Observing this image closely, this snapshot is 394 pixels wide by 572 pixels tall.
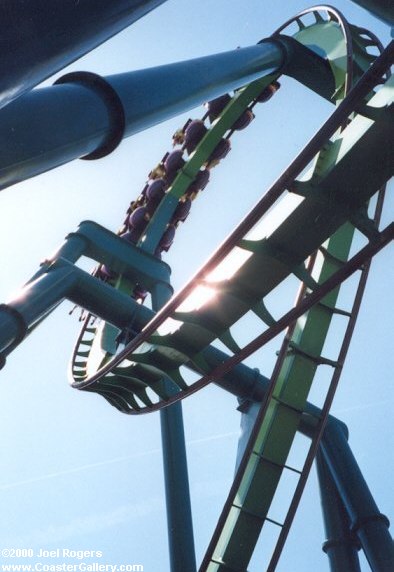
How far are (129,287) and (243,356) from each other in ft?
13.6

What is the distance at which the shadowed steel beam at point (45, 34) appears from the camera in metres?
1.34

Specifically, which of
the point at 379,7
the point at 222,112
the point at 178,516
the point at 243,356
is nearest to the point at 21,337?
the point at 243,356

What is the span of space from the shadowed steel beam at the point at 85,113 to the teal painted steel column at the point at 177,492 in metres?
3.81

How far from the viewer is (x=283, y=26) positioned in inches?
376

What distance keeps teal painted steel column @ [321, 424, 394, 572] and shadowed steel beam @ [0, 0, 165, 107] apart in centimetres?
611

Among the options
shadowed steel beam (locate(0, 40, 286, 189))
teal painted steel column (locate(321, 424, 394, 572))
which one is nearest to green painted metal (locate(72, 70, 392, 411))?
shadowed steel beam (locate(0, 40, 286, 189))

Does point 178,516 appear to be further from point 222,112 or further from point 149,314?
point 222,112

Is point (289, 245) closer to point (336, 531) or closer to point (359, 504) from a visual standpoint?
point (359, 504)

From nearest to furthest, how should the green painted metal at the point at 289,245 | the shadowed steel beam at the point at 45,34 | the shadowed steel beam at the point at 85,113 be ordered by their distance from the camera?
Result: the shadowed steel beam at the point at 45,34
the shadowed steel beam at the point at 85,113
the green painted metal at the point at 289,245

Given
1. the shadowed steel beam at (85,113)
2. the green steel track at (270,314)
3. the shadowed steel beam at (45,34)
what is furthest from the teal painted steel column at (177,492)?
the shadowed steel beam at (45,34)

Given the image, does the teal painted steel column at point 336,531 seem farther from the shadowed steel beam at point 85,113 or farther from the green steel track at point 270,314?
the shadowed steel beam at point 85,113

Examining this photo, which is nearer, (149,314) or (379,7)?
(379,7)

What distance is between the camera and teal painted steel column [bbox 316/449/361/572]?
6.88 meters

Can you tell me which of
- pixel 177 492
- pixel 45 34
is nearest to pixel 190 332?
pixel 177 492
